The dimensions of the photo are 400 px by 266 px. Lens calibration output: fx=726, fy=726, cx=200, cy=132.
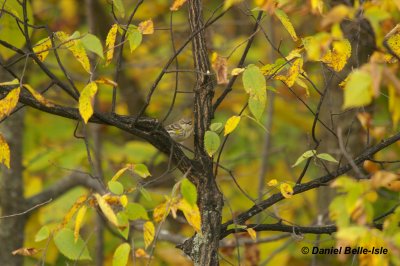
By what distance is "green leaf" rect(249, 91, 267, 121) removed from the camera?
7.79 ft

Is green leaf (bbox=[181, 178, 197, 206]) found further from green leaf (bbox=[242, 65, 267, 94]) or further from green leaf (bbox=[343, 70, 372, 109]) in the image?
→ green leaf (bbox=[343, 70, 372, 109])

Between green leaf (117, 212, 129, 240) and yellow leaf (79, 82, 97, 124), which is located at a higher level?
yellow leaf (79, 82, 97, 124)

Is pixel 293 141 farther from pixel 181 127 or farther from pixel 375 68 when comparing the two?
pixel 375 68

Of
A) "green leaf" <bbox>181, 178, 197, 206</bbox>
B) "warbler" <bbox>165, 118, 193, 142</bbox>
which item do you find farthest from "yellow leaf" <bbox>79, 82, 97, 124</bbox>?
"warbler" <bbox>165, 118, 193, 142</bbox>

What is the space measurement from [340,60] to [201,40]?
1.72 ft

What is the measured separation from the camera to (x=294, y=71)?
2.57 meters

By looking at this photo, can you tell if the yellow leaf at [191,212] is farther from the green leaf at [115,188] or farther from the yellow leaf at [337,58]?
the yellow leaf at [337,58]

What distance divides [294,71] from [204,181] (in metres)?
0.52

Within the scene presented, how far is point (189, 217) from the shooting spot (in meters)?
2.24

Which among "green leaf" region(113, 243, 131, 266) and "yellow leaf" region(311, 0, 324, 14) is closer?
"yellow leaf" region(311, 0, 324, 14)

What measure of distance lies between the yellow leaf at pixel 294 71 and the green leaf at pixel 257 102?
0.20 metres

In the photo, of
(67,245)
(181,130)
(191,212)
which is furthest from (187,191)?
(181,130)

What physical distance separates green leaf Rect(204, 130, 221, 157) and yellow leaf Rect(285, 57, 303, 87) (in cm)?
33

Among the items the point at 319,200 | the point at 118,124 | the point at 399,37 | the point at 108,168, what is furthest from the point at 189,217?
the point at 108,168
